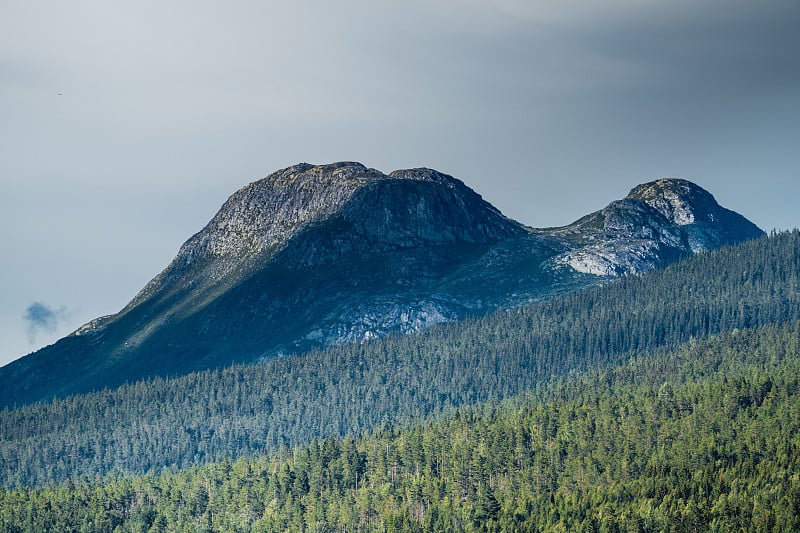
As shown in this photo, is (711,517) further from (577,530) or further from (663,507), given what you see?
(577,530)

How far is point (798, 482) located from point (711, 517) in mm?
14947

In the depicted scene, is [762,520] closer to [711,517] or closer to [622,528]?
[711,517]

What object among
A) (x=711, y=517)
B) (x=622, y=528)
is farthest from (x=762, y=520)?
(x=622, y=528)

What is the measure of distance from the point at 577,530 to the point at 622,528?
23.4ft

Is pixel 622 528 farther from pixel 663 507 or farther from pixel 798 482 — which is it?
pixel 798 482

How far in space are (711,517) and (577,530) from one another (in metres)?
20.6

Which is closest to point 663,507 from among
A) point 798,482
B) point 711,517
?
point 711,517

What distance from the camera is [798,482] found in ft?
649

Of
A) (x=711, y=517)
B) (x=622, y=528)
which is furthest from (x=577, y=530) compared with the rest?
(x=711, y=517)

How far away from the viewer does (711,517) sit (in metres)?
196

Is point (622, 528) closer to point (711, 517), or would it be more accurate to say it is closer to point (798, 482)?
point (711, 517)

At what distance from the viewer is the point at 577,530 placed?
200 metres

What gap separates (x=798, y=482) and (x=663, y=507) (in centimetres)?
2118

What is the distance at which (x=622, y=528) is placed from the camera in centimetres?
19688
